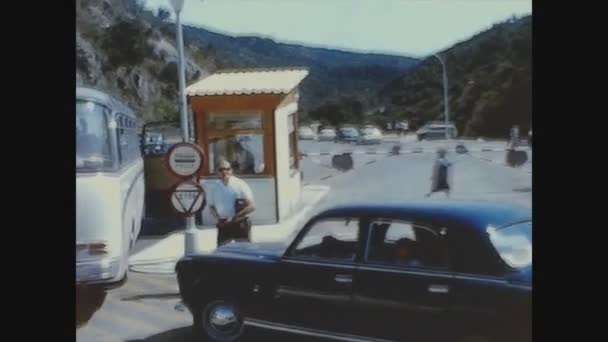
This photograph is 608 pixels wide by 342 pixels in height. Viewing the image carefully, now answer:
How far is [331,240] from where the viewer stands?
102 inches

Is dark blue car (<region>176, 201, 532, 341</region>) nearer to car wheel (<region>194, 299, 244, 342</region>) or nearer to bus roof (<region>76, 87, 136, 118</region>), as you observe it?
car wheel (<region>194, 299, 244, 342</region>)

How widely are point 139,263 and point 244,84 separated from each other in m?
0.78

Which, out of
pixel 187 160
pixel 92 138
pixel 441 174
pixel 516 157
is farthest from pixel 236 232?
pixel 516 157

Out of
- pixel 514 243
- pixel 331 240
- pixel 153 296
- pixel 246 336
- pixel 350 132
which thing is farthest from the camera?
pixel 350 132

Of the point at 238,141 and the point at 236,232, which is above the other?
the point at 238,141

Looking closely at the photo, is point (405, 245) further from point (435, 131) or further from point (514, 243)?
point (435, 131)

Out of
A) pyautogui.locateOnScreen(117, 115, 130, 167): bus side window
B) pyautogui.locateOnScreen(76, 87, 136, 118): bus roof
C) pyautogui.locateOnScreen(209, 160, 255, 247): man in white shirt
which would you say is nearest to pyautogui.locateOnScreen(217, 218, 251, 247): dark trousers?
pyautogui.locateOnScreen(209, 160, 255, 247): man in white shirt

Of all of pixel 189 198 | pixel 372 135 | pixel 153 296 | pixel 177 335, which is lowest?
pixel 177 335

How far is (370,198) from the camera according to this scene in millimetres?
2666

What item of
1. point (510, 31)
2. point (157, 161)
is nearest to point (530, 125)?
point (510, 31)

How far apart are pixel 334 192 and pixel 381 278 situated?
39 cm

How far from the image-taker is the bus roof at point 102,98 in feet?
9.61

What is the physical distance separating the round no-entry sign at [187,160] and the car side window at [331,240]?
1.64ft
